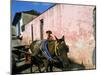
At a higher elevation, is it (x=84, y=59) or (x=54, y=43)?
(x=54, y=43)

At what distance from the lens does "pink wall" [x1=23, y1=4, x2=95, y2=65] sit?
80.0 inches

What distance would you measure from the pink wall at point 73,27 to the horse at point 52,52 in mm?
50

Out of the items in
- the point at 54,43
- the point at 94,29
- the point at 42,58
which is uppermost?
the point at 94,29

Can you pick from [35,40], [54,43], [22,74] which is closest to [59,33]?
[54,43]

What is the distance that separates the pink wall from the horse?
0.16 feet

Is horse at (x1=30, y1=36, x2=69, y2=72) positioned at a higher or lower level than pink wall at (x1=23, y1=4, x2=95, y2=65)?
lower

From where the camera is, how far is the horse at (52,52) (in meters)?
2.00

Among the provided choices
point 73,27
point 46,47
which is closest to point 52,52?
point 46,47

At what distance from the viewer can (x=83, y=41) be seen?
2143mm

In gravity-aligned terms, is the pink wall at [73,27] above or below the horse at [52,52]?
above

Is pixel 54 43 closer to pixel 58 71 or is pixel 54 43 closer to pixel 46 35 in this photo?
Answer: pixel 46 35

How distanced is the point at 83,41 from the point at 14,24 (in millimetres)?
739

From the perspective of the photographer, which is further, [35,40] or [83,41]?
[83,41]

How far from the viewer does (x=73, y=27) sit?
211 centimetres
